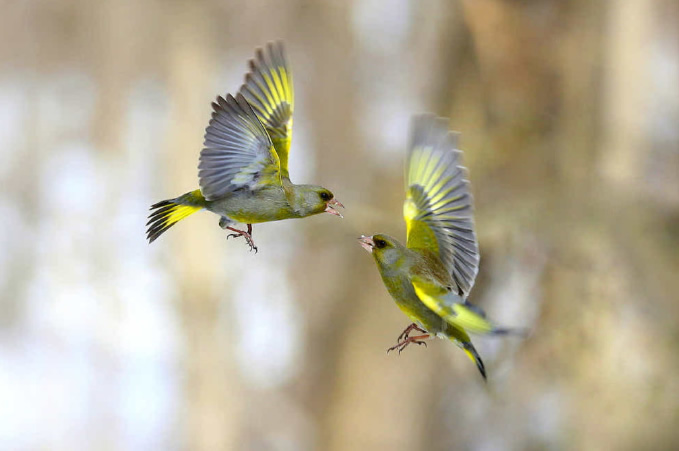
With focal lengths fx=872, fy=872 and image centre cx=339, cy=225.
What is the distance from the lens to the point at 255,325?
2268 mm

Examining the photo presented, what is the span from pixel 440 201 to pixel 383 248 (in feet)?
0.28

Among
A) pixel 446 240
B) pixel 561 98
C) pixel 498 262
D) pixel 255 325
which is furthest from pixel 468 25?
pixel 446 240

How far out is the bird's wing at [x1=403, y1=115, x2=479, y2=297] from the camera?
1.38ft

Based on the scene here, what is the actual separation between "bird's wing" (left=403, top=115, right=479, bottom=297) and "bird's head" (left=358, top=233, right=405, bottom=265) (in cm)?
3

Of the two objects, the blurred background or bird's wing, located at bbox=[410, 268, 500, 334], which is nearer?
bird's wing, located at bbox=[410, 268, 500, 334]

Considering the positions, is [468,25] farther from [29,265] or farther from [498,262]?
[29,265]

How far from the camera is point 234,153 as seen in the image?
350 mm

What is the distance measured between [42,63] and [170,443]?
1.02 metres

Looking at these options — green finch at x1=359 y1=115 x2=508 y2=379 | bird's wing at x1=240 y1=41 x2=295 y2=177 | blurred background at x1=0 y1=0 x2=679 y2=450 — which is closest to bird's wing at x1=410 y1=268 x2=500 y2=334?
green finch at x1=359 y1=115 x2=508 y2=379

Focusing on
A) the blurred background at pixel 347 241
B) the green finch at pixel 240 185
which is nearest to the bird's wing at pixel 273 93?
the green finch at pixel 240 185

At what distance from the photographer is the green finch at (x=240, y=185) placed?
333 mm

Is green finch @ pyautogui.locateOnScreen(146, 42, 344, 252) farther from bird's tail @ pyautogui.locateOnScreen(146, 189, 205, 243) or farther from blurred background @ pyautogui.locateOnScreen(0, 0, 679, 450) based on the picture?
blurred background @ pyautogui.locateOnScreen(0, 0, 679, 450)

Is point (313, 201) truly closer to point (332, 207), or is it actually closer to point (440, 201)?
point (332, 207)

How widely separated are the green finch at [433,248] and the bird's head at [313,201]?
0.11 ft
